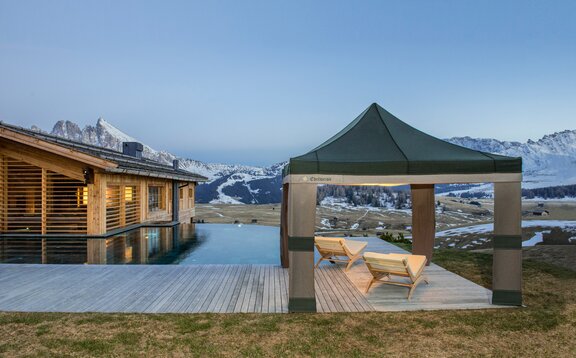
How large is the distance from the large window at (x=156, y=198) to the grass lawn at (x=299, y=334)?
12.8m

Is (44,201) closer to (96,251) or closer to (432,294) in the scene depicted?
(96,251)

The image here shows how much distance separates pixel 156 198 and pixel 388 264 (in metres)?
15.6

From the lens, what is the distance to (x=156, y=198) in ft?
59.4

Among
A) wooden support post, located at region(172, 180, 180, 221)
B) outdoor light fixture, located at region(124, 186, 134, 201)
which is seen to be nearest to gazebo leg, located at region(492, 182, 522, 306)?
outdoor light fixture, located at region(124, 186, 134, 201)

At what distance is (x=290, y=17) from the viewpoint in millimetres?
28047

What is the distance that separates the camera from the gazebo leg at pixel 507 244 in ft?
17.3

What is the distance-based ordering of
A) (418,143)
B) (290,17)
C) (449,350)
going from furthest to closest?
(290,17) < (418,143) < (449,350)

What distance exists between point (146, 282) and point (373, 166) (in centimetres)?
535

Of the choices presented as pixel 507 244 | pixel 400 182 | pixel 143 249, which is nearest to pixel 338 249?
pixel 400 182

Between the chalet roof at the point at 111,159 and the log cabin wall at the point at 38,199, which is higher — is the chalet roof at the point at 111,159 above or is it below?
above

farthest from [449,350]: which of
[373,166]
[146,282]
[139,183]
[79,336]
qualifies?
[139,183]

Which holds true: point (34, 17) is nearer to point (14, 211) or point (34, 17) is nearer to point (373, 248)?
point (14, 211)

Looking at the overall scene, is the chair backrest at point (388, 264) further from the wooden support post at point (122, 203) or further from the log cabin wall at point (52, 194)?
the wooden support post at point (122, 203)

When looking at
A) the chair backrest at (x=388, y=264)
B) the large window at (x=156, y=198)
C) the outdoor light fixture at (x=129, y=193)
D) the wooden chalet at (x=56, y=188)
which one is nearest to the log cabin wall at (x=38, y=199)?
the wooden chalet at (x=56, y=188)
